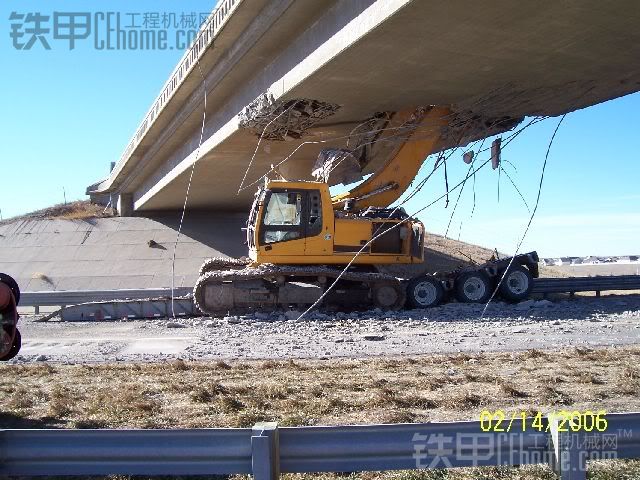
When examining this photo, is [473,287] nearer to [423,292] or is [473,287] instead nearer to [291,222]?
[423,292]

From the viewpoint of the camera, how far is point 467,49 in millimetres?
10297

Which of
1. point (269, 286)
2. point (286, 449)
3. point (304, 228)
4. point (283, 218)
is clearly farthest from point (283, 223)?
point (286, 449)

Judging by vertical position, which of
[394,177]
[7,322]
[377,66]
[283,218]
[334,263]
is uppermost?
[377,66]

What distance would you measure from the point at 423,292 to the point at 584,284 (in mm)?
4880

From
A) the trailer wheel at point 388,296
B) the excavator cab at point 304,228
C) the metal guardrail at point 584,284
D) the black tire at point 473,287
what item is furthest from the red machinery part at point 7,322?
the metal guardrail at point 584,284

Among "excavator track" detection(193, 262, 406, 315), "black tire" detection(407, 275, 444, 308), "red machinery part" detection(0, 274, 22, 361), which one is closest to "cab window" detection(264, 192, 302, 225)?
"excavator track" detection(193, 262, 406, 315)

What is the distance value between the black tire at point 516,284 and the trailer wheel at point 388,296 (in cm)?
251

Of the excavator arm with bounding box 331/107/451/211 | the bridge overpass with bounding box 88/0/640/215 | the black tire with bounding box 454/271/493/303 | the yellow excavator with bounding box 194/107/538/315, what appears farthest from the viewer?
the excavator arm with bounding box 331/107/451/211

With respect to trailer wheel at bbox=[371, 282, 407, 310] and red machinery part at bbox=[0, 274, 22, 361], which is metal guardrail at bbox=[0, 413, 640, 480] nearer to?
red machinery part at bbox=[0, 274, 22, 361]

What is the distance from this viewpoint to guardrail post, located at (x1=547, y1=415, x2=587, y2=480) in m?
2.87

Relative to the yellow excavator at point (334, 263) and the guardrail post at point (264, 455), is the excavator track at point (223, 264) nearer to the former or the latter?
the yellow excavator at point (334, 263)

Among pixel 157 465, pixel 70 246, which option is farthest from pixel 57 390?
pixel 70 246

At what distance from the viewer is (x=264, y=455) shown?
9.07ft

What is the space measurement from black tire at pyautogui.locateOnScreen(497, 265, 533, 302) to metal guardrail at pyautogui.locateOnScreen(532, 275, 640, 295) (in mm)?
1179
